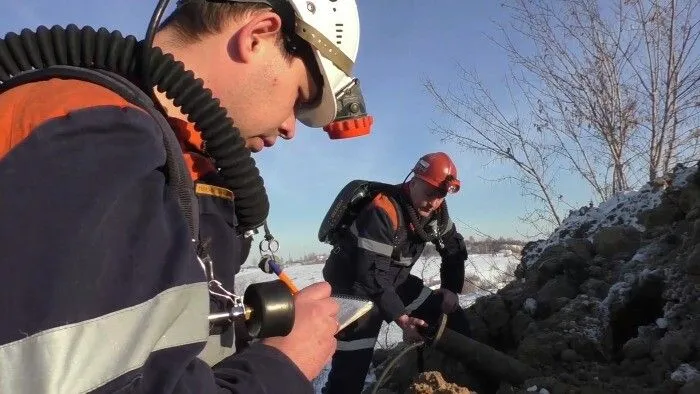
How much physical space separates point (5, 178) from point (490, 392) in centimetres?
495

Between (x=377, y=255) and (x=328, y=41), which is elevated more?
(x=328, y=41)

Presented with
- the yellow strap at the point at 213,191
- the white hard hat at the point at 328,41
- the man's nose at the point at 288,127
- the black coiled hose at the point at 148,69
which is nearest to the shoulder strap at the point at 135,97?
the black coiled hose at the point at 148,69

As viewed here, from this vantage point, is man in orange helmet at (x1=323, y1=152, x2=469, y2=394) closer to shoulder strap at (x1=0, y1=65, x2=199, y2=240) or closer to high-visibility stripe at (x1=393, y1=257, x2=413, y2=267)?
high-visibility stripe at (x1=393, y1=257, x2=413, y2=267)

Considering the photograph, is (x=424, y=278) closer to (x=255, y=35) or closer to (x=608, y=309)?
(x=608, y=309)

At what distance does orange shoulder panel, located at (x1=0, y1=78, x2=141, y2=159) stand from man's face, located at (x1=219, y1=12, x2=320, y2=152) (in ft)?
1.67

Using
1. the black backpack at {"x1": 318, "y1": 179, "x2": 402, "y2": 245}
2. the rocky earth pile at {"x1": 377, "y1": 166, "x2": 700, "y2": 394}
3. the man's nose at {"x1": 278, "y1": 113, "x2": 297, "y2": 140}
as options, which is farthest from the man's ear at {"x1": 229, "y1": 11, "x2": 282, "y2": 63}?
the black backpack at {"x1": 318, "y1": 179, "x2": 402, "y2": 245}

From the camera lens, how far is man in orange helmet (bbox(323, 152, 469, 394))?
5273 millimetres

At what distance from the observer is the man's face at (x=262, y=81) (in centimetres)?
161

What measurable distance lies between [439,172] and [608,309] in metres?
1.93

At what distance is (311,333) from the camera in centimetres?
147

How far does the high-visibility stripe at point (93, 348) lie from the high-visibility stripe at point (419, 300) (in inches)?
199

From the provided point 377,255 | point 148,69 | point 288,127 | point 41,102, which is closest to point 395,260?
point 377,255

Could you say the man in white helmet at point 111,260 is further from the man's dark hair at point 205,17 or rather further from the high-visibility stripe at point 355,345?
the high-visibility stripe at point 355,345

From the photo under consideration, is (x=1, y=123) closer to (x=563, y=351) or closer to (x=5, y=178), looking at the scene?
(x=5, y=178)
